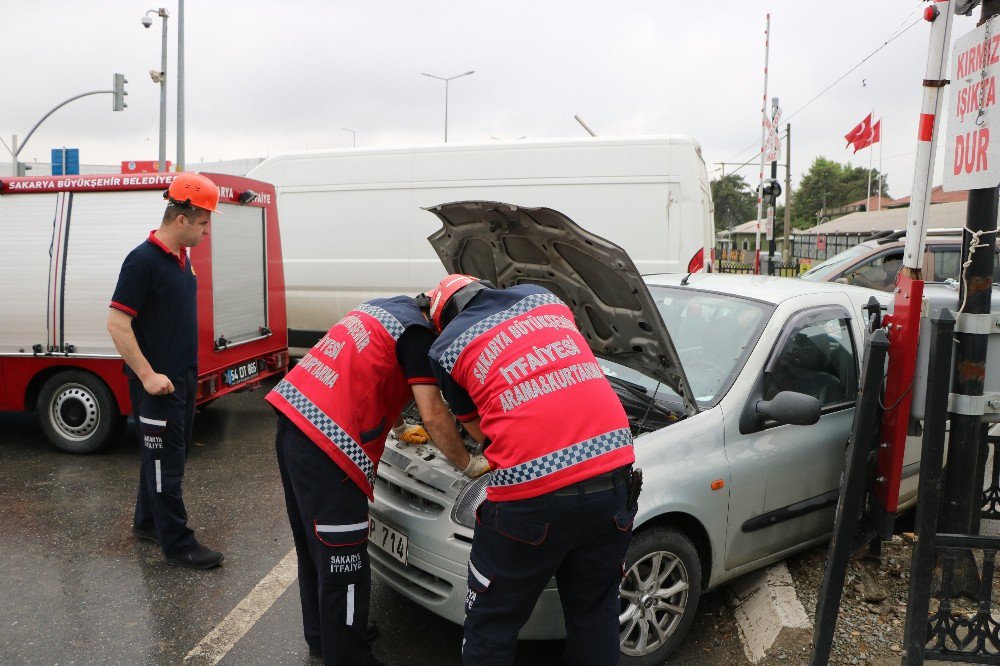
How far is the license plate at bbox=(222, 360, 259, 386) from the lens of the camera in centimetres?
606

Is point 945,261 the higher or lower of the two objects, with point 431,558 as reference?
higher

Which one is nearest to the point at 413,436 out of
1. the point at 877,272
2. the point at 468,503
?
the point at 468,503

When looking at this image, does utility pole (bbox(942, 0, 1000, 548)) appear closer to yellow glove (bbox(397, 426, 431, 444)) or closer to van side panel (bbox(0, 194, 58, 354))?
yellow glove (bbox(397, 426, 431, 444))

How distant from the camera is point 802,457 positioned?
3451mm

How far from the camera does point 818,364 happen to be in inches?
145

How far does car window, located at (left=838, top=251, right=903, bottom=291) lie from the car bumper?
7.38 metres

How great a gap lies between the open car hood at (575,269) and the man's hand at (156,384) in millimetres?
1513

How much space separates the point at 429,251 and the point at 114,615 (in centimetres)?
529

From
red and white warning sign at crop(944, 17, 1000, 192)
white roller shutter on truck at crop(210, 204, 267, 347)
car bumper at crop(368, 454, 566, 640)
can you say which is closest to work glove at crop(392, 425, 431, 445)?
car bumper at crop(368, 454, 566, 640)

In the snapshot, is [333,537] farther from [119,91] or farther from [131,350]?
[119,91]

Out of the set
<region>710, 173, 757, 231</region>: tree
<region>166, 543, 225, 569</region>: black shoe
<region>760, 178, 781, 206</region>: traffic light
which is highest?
<region>710, 173, 757, 231</region>: tree

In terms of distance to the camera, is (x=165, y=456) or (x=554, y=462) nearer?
(x=554, y=462)

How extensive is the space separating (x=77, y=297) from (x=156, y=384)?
2.56 m

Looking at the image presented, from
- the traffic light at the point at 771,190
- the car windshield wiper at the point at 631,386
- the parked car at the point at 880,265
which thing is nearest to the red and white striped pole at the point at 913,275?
the car windshield wiper at the point at 631,386
